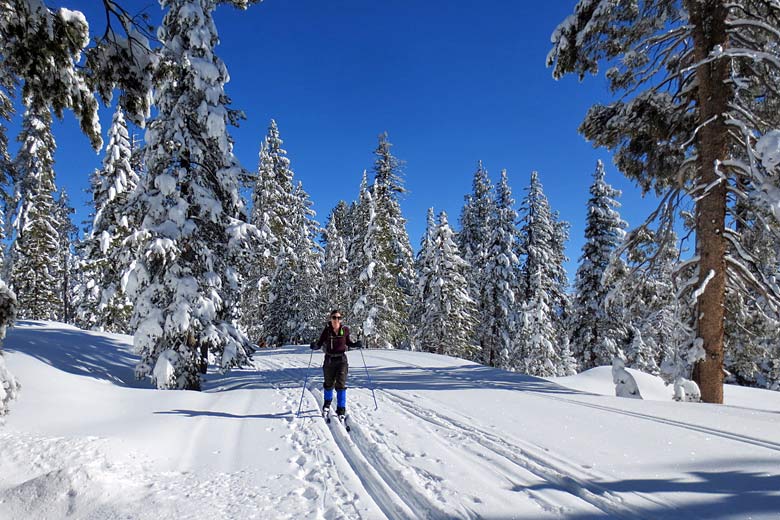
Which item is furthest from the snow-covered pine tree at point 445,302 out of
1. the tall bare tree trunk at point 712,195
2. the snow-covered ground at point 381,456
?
the tall bare tree trunk at point 712,195

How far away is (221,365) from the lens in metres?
12.8

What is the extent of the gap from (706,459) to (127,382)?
45.7 feet

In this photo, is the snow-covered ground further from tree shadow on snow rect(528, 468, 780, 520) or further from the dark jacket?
the dark jacket

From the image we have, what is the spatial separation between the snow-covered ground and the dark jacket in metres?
1.31

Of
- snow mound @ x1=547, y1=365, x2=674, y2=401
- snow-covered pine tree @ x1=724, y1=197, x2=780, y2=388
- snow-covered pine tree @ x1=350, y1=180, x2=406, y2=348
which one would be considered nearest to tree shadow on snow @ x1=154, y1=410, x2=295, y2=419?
snow mound @ x1=547, y1=365, x2=674, y2=401

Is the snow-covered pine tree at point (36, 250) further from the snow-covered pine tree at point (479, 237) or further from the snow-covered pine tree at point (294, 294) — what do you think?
the snow-covered pine tree at point (479, 237)

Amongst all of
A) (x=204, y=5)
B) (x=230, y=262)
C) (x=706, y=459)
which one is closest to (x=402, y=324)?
(x=230, y=262)

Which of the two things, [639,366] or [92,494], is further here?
[639,366]

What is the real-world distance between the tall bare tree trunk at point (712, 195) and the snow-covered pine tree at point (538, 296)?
19.7m

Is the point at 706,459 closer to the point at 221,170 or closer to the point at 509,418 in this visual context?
the point at 509,418

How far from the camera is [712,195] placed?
8.98 m

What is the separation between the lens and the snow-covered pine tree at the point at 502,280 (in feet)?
102

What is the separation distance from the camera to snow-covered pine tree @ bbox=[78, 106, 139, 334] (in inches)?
719

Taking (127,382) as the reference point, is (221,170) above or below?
above
